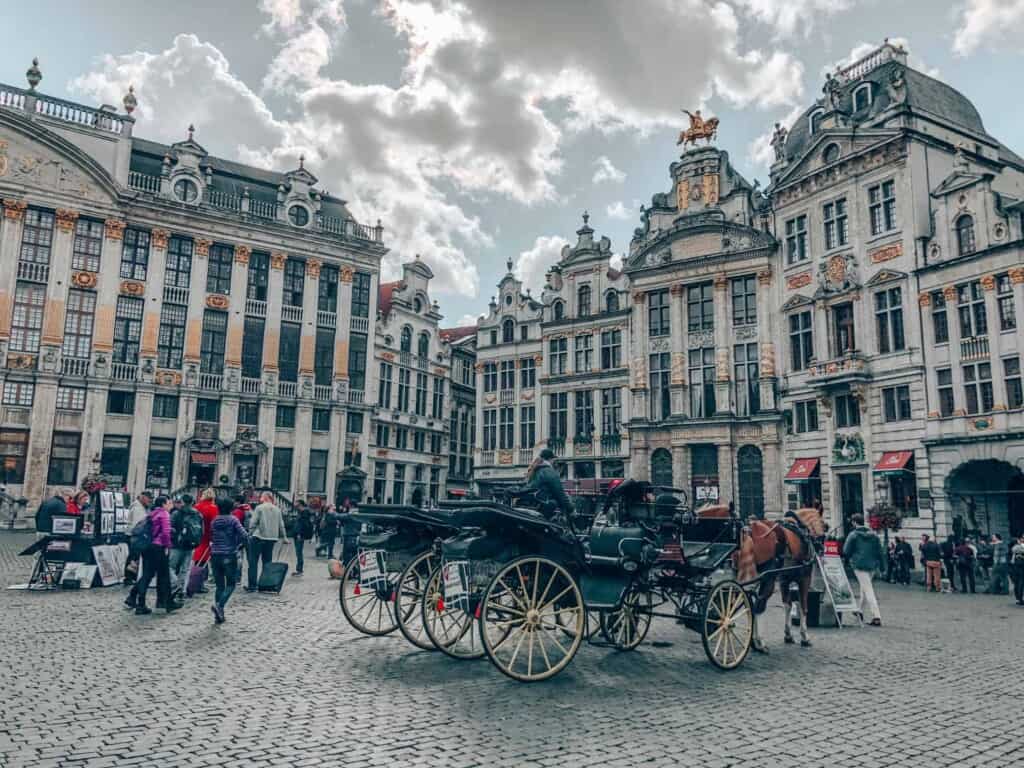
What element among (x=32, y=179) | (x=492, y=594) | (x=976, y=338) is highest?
(x=32, y=179)

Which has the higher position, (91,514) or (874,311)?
(874,311)

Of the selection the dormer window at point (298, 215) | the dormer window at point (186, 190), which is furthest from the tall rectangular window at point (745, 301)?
the dormer window at point (186, 190)

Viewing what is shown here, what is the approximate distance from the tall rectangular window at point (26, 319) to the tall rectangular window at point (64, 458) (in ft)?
15.2

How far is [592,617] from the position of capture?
13438mm

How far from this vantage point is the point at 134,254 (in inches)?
1623

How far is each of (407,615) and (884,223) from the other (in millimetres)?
30722

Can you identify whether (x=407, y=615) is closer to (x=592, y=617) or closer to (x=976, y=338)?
(x=592, y=617)

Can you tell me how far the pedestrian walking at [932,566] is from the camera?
2269 cm

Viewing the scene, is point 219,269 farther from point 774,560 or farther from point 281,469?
point 774,560

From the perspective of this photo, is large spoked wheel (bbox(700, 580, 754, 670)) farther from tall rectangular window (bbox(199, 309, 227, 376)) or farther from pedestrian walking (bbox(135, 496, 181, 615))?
tall rectangular window (bbox(199, 309, 227, 376))

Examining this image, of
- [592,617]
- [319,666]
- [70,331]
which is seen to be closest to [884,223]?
[592,617]

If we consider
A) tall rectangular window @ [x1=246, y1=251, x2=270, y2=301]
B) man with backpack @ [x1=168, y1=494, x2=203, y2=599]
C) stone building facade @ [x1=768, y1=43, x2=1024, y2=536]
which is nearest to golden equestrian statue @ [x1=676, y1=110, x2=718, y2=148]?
stone building facade @ [x1=768, y1=43, x2=1024, y2=536]

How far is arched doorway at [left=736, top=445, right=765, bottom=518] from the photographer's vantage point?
123ft

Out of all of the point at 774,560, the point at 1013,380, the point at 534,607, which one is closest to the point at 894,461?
the point at 1013,380
